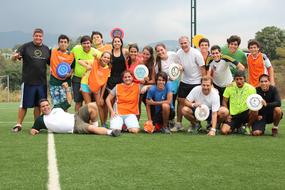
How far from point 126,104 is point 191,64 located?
1496 mm

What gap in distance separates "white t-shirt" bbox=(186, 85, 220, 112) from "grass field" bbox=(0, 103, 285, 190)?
0.85 meters

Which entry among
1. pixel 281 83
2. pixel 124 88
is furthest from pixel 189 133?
pixel 281 83

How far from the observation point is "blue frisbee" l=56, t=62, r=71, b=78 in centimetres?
841

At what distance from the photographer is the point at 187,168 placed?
187 inches

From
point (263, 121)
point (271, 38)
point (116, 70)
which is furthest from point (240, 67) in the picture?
point (271, 38)

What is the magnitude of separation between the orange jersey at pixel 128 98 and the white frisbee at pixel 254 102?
2099 millimetres

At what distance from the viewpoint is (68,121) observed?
7738 mm

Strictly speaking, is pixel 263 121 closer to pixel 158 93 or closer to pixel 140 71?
pixel 158 93

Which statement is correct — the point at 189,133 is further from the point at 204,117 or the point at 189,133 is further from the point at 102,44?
the point at 102,44

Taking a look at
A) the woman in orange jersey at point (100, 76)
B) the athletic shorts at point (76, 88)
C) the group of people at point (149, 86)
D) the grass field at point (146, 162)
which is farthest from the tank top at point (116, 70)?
the grass field at point (146, 162)

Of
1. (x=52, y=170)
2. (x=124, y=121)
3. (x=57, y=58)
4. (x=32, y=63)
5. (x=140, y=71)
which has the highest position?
(x=57, y=58)

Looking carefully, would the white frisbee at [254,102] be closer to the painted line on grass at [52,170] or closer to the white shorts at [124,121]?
the white shorts at [124,121]

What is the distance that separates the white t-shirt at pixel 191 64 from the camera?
849 cm

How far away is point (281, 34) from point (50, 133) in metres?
47.3
